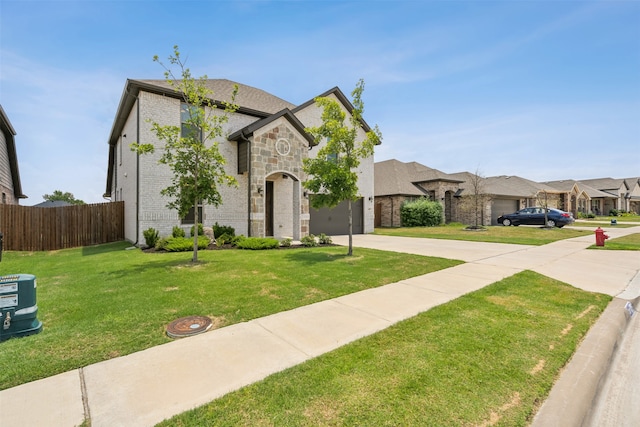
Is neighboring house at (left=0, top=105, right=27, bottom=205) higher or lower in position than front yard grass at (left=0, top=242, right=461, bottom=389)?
higher

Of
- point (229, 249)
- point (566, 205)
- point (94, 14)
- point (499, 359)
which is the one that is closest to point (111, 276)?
point (229, 249)

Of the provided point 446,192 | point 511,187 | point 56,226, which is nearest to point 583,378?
point 56,226

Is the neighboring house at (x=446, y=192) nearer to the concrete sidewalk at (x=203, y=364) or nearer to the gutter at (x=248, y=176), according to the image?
the gutter at (x=248, y=176)

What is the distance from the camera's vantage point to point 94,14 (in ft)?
25.5

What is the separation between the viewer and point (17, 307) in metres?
3.75

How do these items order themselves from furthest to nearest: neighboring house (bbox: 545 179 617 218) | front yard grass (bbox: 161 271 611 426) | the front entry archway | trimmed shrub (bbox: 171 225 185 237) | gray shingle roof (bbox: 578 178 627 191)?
gray shingle roof (bbox: 578 178 627 191)
neighboring house (bbox: 545 179 617 218)
the front entry archway
trimmed shrub (bbox: 171 225 185 237)
front yard grass (bbox: 161 271 611 426)

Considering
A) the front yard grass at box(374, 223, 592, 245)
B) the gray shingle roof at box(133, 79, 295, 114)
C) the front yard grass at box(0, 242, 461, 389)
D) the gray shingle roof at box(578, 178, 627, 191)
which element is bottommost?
the front yard grass at box(0, 242, 461, 389)

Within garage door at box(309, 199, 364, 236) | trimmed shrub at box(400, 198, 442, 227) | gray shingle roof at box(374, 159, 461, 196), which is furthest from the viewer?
gray shingle roof at box(374, 159, 461, 196)

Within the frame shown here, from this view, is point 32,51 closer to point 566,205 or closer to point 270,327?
point 270,327

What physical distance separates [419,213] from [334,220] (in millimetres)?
9356

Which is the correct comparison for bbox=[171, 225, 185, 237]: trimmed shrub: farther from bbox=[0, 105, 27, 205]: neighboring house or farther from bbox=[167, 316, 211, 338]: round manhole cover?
bbox=[0, 105, 27, 205]: neighboring house

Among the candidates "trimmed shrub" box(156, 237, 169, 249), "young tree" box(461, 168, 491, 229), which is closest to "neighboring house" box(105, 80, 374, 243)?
"trimmed shrub" box(156, 237, 169, 249)

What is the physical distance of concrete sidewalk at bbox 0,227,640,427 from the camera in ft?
8.03

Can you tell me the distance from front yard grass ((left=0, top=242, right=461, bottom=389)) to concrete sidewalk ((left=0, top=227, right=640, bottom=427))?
31 cm
